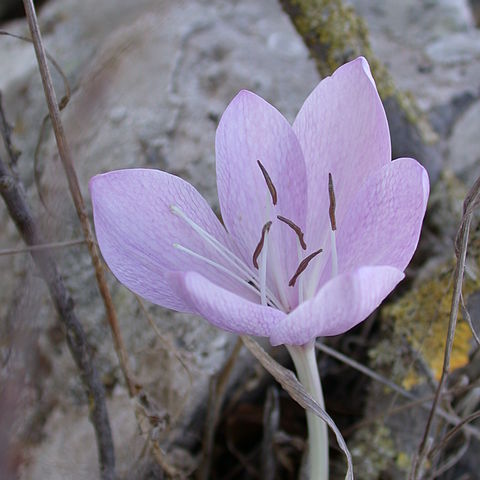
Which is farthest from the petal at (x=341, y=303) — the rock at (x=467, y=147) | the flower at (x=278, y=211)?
the rock at (x=467, y=147)

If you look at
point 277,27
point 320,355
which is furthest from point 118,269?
point 277,27

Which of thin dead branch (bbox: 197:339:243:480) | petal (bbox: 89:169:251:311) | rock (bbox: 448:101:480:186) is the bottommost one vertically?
thin dead branch (bbox: 197:339:243:480)

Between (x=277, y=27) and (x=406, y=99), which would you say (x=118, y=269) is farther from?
(x=277, y=27)

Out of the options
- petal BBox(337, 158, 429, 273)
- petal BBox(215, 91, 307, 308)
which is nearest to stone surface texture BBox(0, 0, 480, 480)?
petal BBox(215, 91, 307, 308)

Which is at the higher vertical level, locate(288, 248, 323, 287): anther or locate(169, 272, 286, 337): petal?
locate(169, 272, 286, 337): petal

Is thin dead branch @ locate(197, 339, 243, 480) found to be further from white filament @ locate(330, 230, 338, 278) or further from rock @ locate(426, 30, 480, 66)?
rock @ locate(426, 30, 480, 66)

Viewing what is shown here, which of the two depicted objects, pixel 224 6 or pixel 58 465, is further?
pixel 224 6

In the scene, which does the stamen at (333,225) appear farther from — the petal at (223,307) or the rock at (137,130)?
the rock at (137,130)
